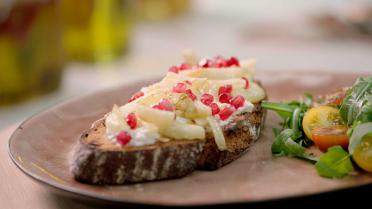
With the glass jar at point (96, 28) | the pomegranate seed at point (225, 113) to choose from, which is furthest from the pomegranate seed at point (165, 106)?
the glass jar at point (96, 28)

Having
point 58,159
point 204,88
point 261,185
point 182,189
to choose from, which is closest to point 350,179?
point 261,185

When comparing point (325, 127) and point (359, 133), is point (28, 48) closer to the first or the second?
point (325, 127)

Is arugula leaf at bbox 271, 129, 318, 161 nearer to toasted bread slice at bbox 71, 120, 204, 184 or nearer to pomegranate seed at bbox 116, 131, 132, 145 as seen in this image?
toasted bread slice at bbox 71, 120, 204, 184

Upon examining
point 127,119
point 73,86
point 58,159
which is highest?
point 127,119

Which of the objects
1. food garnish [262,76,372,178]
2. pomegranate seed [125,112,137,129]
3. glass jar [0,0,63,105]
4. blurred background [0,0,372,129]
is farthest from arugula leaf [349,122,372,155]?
glass jar [0,0,63,105]

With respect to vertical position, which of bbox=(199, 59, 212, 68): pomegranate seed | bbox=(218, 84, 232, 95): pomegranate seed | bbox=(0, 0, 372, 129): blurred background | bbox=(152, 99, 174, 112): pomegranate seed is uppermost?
bbox=(199, 59, 212, 68): pomegranate seed

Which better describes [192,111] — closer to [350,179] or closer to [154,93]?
[154,93]
